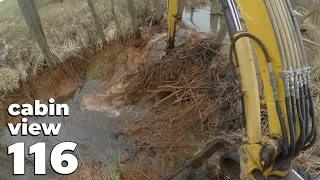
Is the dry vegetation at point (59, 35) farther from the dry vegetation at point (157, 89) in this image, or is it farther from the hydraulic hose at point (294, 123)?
the hydraulic hose at point (294, 123)

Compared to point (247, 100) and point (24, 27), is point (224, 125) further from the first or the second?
point (24, 27)

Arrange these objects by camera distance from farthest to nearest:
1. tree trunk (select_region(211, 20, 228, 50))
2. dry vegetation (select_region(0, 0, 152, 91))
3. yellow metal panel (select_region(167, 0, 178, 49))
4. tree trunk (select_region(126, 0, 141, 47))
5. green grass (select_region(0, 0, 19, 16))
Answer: green grass (select_region(0, 0, 19, 16))
tree trunk (select_region(126, 0, 141, 47))
dry vegetation (select_region(0, 0, 152, 91))
tree trunk (select_region(211, 20, 228, 50))
yellow metal panel (select_region(167, 0, 178, 49))

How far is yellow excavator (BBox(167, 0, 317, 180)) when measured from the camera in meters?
2.43

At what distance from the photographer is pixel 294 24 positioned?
2439mm

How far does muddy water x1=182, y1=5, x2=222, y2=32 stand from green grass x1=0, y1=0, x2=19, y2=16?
6.39 metres

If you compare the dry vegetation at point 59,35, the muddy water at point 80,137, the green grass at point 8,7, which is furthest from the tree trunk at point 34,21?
the green grass at point 8,7

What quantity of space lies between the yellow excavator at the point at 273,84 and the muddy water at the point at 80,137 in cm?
306

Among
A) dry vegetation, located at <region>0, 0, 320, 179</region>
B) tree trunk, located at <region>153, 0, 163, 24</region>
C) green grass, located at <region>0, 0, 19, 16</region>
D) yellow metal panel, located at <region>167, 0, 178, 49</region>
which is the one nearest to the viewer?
dry vegetation, located at <region>0, 0, 320, 179</region>

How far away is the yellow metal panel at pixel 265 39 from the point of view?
8.19ft

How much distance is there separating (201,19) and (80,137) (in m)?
6.01

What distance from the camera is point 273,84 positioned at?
2551 millimetres

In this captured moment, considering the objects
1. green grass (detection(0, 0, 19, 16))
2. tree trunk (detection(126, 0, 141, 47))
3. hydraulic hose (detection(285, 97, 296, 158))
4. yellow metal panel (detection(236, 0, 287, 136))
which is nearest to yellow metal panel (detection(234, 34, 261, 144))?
yellow metal panel (detection(236, 0, 287, 136))

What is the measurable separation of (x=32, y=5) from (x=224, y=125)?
15.6 ft

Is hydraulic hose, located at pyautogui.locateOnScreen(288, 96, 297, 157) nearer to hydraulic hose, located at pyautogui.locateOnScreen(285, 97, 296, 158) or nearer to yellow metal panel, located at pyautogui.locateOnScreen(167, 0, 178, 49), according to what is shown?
hydraulic hose, located at pyautogui.locateOnScreen(285, 97, 296, 158)
